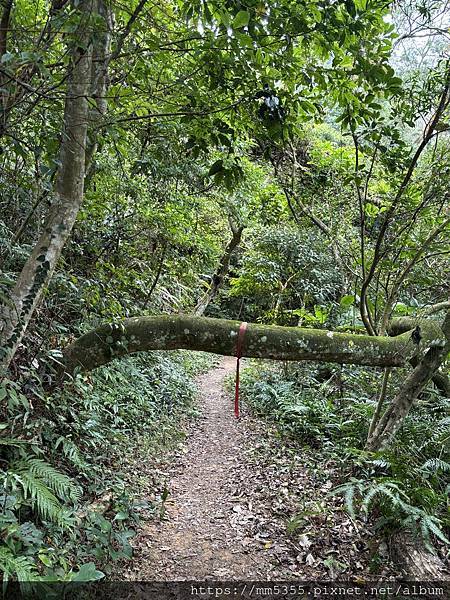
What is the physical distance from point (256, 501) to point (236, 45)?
15.1ft

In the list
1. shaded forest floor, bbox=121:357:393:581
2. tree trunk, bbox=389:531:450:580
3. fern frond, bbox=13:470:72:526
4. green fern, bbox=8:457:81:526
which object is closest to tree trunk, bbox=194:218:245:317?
shaded forest floor, bbox=121:357:393:581

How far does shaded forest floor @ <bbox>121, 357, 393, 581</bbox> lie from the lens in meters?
3.63

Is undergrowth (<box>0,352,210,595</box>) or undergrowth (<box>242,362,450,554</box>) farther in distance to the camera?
undergrowth (<box>242,362,450,554</box>)

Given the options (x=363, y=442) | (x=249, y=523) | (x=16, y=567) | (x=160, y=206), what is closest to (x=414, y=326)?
(x=363, y=442)

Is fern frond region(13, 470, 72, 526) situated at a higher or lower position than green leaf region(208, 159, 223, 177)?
lower

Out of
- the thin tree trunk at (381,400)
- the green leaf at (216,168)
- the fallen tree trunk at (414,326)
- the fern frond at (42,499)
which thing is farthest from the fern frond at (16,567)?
the thin tree trunk at (381,400)

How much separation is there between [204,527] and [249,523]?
489 millimetres

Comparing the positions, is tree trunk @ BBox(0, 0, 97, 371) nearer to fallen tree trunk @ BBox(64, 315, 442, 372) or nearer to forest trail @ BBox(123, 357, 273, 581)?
fallen tree trunk @ BBox(64, 315, 442, 372)

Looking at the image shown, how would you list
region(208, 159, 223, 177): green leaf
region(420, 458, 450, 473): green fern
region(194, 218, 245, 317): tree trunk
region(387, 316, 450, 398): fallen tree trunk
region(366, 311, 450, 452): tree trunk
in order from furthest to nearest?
region(194, 218, 245, 317): tree trunk < region(420, 458, 450, 473): green fern < region(366, 311, 450, 452): tree trunk < region(387, 316, 450, 398): fallen tree trunk < region(208, 159, 223, 177): green leaf

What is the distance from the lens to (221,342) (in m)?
3.79

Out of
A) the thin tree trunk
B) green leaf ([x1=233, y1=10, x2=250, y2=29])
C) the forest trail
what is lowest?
the forest trail

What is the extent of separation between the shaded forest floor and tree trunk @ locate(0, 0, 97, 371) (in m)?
2.32

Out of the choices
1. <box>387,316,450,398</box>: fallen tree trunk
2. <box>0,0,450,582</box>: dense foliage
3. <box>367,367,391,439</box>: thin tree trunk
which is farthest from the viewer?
<box>367,367,391,439</box>: thin tree trunk

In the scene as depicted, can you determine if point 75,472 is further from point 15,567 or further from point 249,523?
point 249,523
